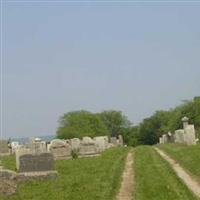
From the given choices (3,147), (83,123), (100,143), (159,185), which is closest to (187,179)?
(159,185)

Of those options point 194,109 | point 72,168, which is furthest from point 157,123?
point 72,168

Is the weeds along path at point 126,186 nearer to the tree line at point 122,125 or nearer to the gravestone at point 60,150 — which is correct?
the gravestone at point 60,150

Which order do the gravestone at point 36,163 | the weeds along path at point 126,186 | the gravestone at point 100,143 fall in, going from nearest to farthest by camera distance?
1. the weeds along path at point 126,186
2. the gravestone at point 36,163
3. the gravestone at point 100,143

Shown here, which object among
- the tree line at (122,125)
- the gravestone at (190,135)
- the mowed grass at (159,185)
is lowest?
the mowed grass at (159,185)

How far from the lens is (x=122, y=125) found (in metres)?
142

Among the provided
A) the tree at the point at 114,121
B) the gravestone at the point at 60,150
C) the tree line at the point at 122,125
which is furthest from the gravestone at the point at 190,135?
the tree at the point at 114,121

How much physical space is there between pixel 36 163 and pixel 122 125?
119149 millimetres

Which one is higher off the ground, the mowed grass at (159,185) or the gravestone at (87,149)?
the gravestone at (87,149)

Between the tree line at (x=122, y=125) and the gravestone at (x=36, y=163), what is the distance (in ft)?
200

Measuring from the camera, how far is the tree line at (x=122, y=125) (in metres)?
102

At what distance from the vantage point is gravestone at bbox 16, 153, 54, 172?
23344mm

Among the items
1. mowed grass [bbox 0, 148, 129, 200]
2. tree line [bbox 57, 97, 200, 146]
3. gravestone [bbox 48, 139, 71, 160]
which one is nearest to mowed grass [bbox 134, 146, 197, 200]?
mowed grass [bbox 0, 148, 129, 200]

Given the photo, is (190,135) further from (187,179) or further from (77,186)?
(77,186)

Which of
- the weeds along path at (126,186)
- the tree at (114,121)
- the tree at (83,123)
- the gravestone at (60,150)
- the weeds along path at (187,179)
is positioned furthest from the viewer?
the tree at (114,121)
